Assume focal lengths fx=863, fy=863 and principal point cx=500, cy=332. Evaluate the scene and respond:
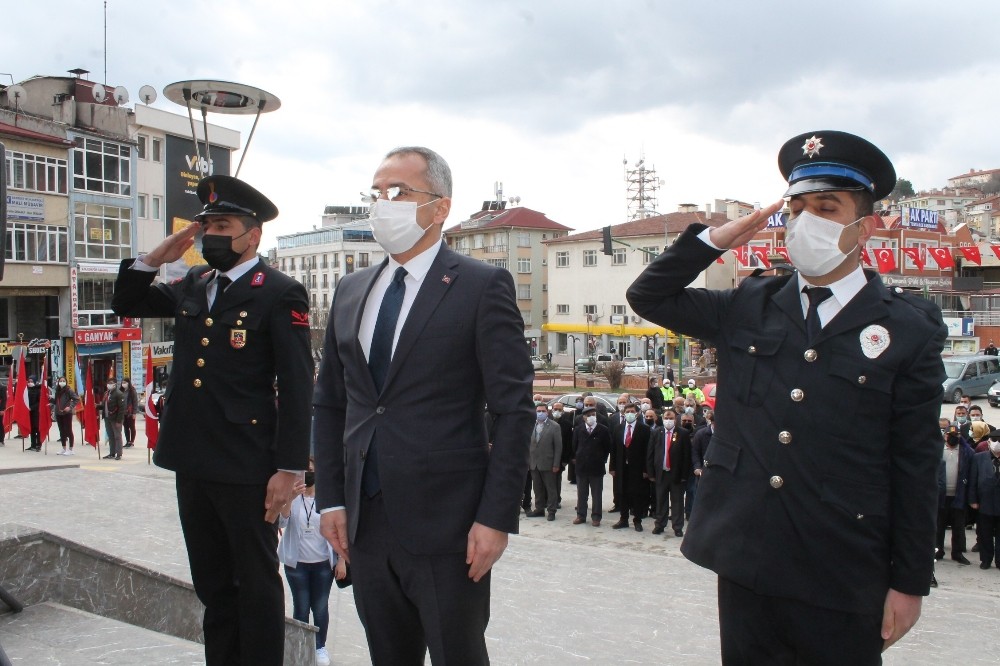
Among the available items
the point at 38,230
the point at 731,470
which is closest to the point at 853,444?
the point at 731,470

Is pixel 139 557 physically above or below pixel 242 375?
below

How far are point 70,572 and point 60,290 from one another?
36.5 meters

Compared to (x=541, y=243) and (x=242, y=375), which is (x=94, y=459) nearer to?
(x=242, y=375)

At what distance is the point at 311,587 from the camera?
682cm

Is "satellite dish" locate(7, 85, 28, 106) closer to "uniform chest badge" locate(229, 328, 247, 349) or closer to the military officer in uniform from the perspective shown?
"uniform chest badge" locate(229, 328, 247, 349)

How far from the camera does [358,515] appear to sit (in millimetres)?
2705

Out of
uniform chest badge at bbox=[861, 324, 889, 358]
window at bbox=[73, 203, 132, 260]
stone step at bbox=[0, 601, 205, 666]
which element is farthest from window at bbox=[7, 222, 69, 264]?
uniform chest badge at bbox=[861, 324, 889, 358]

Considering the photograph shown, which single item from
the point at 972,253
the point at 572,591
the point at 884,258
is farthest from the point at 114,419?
the point at 972,253

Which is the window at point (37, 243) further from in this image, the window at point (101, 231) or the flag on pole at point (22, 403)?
the flag on pole at point (22, 403)

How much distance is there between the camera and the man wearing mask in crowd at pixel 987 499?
11.4 m

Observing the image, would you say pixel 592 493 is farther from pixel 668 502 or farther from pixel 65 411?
pixel 65 411

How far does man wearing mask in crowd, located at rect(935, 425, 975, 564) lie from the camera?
11.7 meters

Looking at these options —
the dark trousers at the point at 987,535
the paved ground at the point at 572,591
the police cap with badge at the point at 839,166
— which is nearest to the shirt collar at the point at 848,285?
the police cap with badge at the point at 839,166

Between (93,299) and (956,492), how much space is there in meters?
36.4
